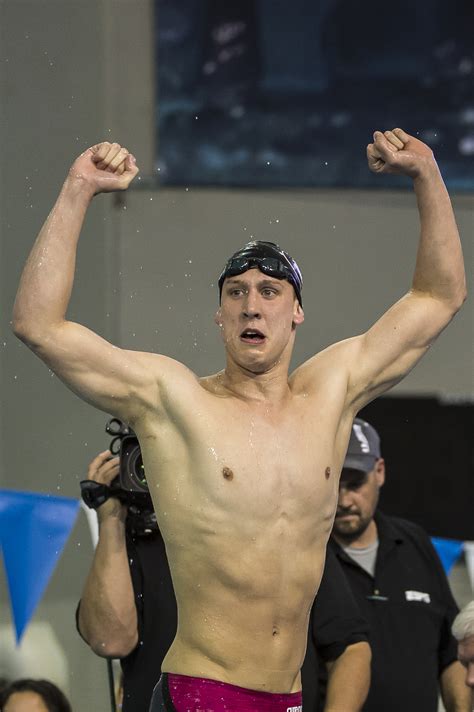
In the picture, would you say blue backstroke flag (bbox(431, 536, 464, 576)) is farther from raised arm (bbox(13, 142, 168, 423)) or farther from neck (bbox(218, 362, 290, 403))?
raised arm (bbox(13, 142, 168, 423))

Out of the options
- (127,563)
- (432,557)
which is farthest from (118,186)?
(432,557)

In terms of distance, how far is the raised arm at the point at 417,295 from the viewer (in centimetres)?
347

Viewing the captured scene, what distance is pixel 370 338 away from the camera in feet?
11.5

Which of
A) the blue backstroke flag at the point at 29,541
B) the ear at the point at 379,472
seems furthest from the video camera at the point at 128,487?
the blue backstroke flag at the point at 29,541

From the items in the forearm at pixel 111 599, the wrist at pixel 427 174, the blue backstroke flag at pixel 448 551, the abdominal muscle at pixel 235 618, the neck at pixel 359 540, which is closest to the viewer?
the abdominal muscle at pixel 235 618

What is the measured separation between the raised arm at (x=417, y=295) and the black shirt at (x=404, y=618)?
3.88 ft

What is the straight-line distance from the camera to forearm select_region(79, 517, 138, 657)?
12.3 ft

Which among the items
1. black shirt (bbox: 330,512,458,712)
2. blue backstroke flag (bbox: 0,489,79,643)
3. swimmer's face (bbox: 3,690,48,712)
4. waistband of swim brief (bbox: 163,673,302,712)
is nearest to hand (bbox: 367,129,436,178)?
waistband of swim brief (bbox: 163,673,302,712)

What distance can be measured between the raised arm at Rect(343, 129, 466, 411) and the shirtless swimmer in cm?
3

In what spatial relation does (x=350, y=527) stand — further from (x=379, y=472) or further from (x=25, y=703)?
(x=25, y=703)

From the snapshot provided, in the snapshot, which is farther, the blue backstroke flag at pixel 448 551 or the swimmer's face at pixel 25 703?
the blue backstroke flag at pixel 448 551

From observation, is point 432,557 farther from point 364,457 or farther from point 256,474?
→ point 256,474

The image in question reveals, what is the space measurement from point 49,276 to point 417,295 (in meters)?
1.09

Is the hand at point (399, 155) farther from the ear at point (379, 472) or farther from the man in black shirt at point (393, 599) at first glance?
the ear at point (379, 472)
